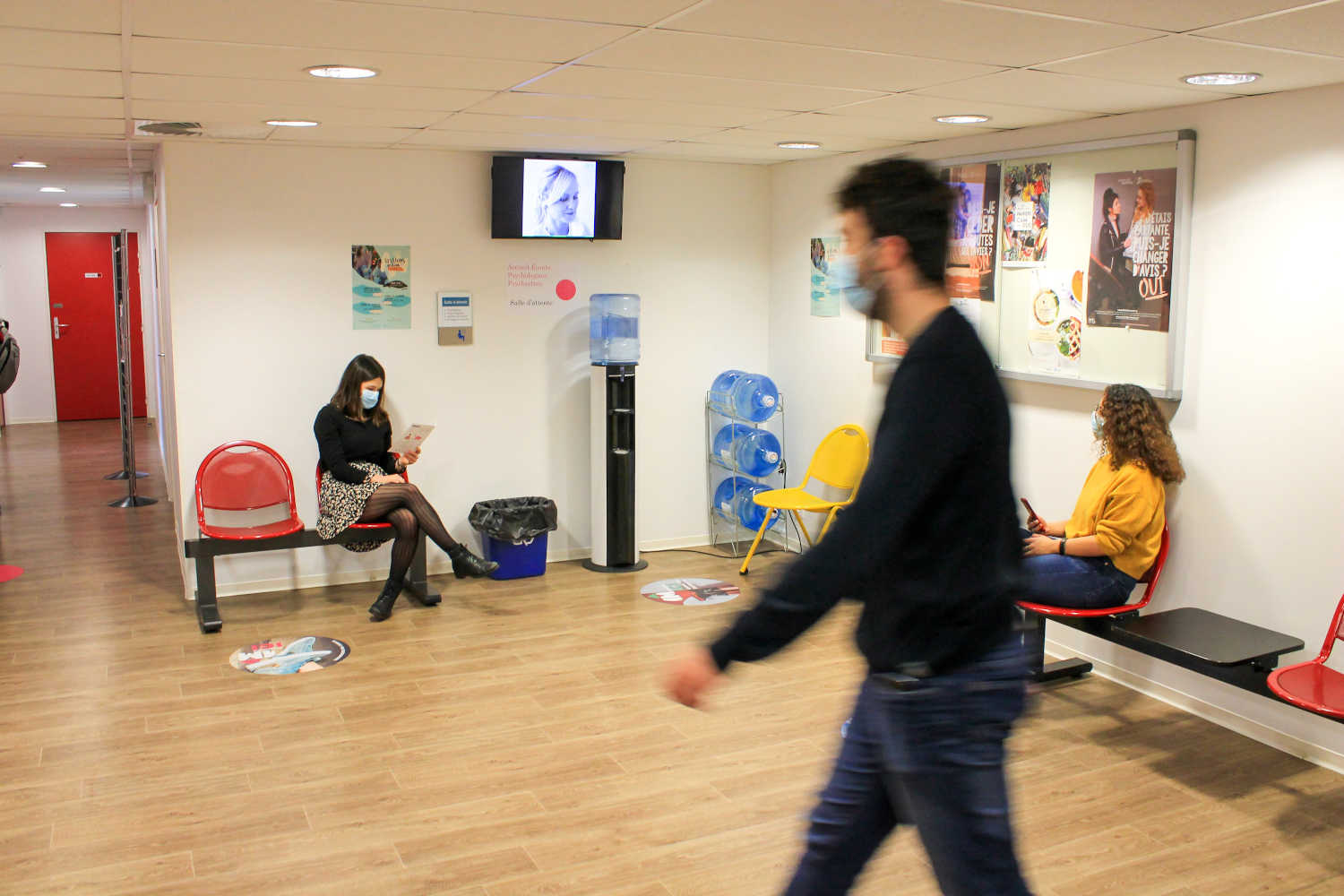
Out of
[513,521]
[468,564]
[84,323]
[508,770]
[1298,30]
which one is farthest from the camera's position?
[84,323]

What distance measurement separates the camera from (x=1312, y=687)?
12.0ft

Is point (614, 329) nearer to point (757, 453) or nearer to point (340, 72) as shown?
point (757, 453)

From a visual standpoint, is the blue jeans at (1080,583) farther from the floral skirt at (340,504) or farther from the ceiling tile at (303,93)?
the floral skirt at (340,504)

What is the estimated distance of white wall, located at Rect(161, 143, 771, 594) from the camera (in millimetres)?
6047

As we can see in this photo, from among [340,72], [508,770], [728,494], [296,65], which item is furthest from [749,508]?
[296,65]

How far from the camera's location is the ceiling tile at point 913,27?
287 centimetres

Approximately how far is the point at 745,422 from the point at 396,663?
290cm

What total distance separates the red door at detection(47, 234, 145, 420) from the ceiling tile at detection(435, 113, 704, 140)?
953cm

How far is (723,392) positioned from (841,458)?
987 millimetres

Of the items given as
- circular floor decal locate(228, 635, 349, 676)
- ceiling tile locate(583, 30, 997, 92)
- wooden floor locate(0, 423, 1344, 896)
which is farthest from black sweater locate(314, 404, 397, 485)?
ceiling tile locate(583, 30, 997, 92)

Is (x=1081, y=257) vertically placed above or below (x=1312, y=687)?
above

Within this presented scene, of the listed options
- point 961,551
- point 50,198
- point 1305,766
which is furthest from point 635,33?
point 50,198

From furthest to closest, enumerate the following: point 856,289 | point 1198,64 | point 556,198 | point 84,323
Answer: point 84,323 → point 556,198 → point 1198,64 → point 856,289

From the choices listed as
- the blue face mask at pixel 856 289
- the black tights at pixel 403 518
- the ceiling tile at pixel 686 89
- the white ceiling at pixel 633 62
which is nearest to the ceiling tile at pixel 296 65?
the white ceiling at pixel 633 62
